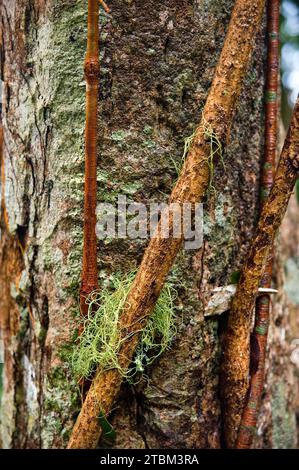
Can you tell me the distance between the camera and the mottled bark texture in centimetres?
89

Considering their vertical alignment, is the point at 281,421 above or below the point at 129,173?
below

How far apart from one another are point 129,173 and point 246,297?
35 centimetres

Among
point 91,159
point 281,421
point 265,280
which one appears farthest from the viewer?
point 281,421

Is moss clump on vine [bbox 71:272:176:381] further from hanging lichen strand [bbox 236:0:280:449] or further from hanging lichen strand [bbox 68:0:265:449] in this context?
hanging lichen strand [bbox 236:0:280:449]

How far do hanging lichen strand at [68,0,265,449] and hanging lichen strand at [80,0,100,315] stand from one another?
10 centimetres

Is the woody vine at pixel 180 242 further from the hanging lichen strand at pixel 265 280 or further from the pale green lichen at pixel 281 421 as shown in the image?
the pale green lichen at pixel 281 421

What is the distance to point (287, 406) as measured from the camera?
4.08 feet

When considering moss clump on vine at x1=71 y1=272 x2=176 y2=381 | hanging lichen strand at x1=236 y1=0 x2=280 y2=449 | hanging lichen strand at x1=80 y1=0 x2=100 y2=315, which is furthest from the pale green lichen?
hanging lichen strand at x1=80 y1=0 x2=100 y2=315

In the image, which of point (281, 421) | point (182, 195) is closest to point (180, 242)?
point (182, 195)

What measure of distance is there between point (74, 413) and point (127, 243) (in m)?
0.37

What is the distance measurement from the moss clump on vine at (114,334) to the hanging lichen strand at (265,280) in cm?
22

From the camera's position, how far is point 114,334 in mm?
830

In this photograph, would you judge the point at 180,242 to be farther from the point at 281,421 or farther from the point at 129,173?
the point at 281,421
